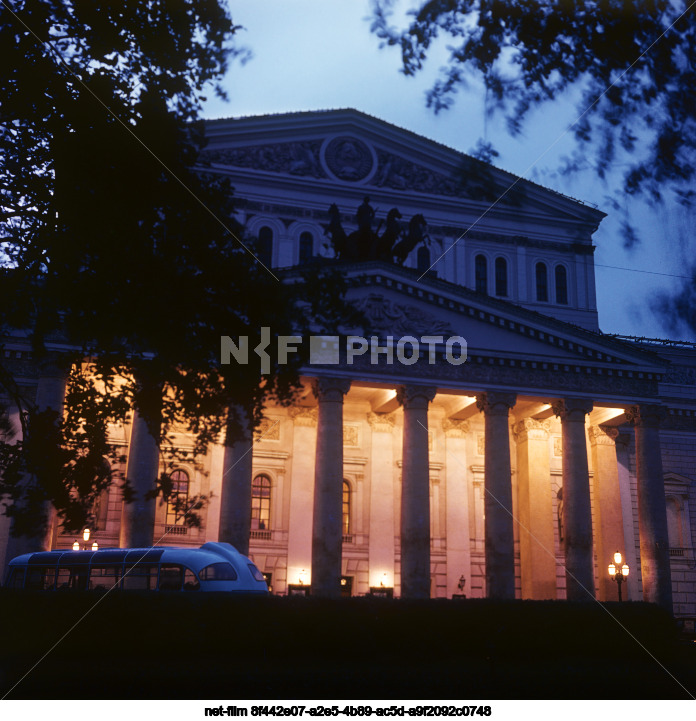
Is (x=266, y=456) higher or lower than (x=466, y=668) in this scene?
higher

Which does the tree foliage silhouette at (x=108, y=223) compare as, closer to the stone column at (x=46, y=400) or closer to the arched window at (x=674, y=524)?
the stone column at (x=46, y=400)

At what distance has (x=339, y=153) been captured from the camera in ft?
163

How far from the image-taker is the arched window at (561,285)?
52131mm

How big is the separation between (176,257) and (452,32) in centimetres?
870

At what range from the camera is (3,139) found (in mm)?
13398

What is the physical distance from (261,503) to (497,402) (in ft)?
43.3

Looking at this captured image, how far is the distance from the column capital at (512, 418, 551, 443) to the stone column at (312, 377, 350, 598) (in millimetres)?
11302

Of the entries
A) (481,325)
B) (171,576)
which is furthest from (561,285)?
(171,576)

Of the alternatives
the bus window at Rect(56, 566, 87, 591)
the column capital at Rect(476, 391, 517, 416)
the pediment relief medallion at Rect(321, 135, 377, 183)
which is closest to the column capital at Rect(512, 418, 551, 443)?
the column capital at Rect(476, 391, 517, 416)

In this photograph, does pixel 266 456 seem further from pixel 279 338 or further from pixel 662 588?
pixel 279 338

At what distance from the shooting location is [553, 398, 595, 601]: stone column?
124 ft

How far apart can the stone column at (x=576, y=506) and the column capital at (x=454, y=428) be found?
7.07 m

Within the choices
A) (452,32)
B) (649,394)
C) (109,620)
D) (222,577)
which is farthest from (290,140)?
(452,32)

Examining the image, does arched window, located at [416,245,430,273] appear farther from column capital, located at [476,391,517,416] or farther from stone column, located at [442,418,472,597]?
column capital, located at [476,391,517,416]
